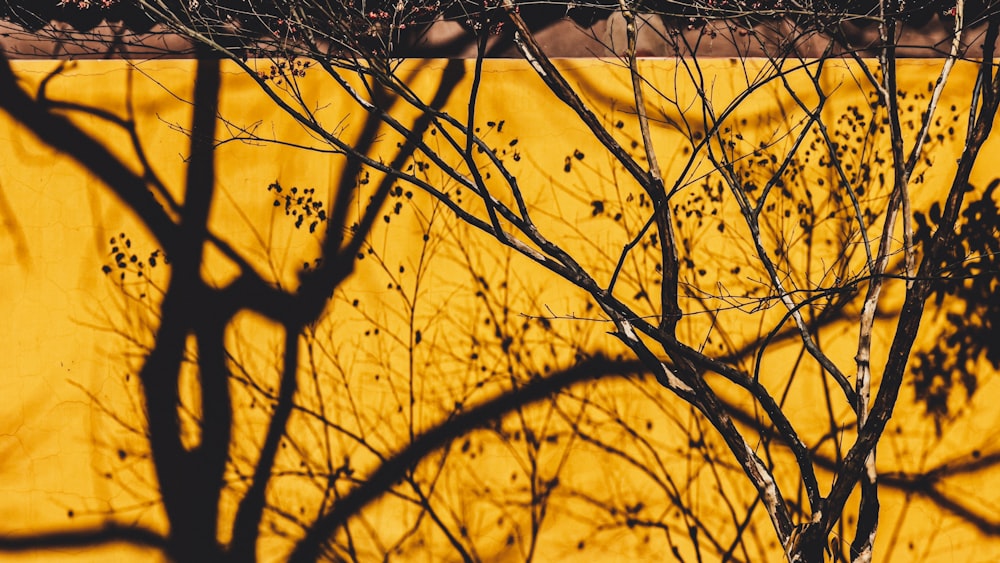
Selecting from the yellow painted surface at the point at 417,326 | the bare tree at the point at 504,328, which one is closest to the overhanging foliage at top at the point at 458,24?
the bare tree at the point at 504,328

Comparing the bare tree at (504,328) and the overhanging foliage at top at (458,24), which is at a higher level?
the overhanging foliage at top at (458,24)

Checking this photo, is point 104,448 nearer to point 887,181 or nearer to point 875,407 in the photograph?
point 875,407

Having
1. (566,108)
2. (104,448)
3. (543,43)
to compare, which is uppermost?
(543,43)

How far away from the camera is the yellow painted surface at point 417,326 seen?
3975 millimetres

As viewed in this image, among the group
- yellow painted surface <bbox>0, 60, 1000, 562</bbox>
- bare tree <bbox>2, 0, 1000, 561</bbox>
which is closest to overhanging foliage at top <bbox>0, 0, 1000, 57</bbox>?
bare tree <bbox>2, 0, 1000, 561</bbox>

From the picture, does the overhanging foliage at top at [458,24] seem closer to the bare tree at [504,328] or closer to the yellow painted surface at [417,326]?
the bare tree at [504,328]

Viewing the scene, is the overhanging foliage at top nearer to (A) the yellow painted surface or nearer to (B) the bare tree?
(B) the bare tree

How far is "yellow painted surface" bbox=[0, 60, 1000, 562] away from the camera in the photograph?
3975 mm

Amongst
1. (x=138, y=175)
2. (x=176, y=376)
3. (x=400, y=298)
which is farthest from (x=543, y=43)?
(x=176, y=376)

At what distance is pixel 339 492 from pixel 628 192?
7.02 feet

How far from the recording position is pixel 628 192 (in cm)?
405

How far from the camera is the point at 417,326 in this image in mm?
4004

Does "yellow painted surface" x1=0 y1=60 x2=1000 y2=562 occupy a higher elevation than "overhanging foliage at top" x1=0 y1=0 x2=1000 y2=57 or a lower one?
lower

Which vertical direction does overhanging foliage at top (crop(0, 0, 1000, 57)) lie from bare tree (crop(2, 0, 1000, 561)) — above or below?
above
